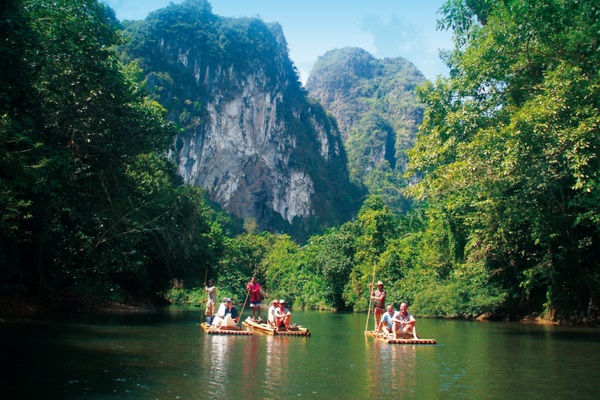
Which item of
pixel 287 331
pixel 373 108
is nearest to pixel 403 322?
pixel 287 331

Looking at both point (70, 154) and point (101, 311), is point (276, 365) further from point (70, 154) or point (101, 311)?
point (101, 311)

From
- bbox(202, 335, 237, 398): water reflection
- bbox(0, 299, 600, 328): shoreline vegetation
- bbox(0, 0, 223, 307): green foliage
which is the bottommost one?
bbox(202, 335, 237, 398): water reflection

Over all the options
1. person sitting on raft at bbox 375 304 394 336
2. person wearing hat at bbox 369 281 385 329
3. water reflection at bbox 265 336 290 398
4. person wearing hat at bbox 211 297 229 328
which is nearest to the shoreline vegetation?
person wearing hat at bbox 211 297 229 328

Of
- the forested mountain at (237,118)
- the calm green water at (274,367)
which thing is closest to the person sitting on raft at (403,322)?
the calm green water at (274,367)

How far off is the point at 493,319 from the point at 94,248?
685 inches

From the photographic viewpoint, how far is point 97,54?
679 inches

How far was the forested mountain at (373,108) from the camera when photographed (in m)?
133

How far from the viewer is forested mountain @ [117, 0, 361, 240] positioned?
96.3 meters

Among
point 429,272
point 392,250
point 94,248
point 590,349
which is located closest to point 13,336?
point 94,248

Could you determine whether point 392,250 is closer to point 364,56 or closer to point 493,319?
point 493,319

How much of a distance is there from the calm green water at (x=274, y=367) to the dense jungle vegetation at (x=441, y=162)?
3.79 metres

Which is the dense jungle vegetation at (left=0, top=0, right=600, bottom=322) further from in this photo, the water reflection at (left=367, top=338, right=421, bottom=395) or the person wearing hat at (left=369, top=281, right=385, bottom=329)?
the water reflection at (left=367, top=338, right=421, bottom=395)

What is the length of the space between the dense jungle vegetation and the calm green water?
3.79m

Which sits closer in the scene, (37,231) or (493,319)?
(37,231)
